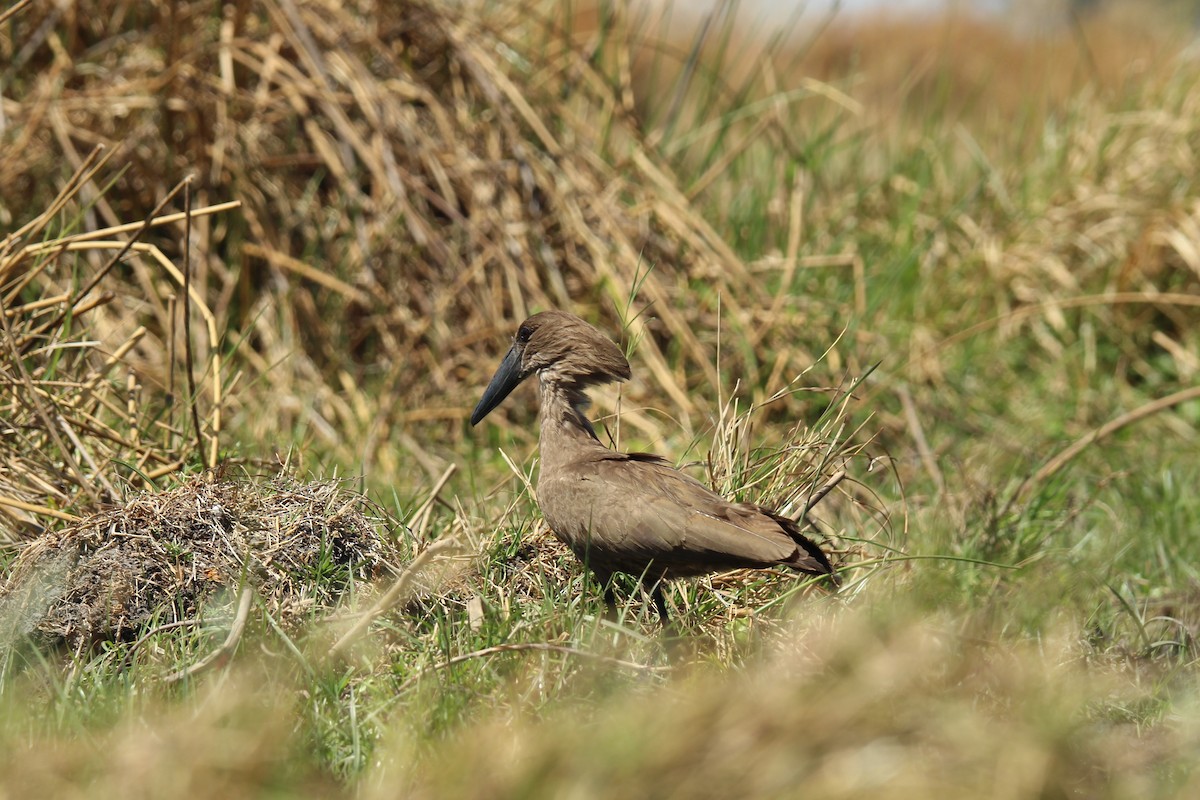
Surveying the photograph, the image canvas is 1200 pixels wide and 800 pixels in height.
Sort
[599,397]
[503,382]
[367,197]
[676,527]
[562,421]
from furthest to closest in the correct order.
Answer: [367,197], [599,397], [503,382], [562,421], [676,527]

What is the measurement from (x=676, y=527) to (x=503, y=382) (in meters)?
0.87

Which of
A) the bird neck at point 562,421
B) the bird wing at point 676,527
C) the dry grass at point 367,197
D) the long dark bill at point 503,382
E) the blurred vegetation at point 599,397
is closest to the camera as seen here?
the blurred vegetation at point 599,397

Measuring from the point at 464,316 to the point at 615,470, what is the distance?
2225mm

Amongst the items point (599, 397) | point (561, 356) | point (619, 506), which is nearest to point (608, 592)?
point (619, 506)

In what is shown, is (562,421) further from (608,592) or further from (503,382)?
(608,592)

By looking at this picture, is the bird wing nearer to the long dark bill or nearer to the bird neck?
the bird neck

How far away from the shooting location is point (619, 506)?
113 inches

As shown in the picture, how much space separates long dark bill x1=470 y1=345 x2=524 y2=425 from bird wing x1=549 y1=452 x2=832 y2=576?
0.51 metres

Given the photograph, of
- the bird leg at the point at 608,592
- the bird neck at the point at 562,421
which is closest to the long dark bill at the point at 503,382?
the bird neck at the point at 562,421

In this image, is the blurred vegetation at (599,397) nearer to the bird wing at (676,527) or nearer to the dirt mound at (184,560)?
the dirt mound at (184,560)

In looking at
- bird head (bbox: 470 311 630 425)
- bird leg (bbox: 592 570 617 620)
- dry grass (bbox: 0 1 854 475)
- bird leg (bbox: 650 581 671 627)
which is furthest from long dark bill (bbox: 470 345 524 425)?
dry grass (bbox: 0 1 854 475)

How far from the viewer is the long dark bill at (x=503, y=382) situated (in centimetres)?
345

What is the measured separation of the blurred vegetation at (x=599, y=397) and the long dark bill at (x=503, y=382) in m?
0.17

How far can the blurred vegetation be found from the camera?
2.12 meters
